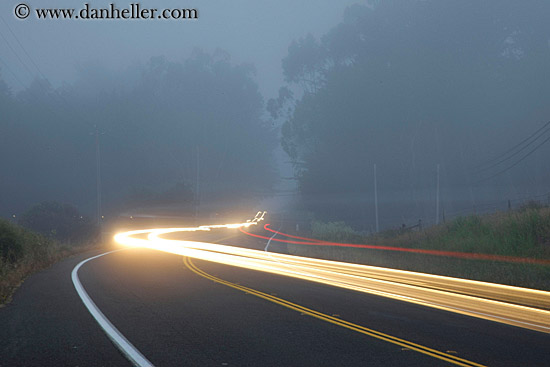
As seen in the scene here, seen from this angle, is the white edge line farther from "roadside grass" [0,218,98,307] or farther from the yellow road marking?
the yellow road marking

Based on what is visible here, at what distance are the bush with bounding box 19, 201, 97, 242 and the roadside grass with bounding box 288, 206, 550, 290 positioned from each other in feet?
120

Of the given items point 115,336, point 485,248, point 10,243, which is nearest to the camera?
point 115,336

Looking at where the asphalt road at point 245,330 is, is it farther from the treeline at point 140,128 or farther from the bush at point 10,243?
the treeline at point 140,128

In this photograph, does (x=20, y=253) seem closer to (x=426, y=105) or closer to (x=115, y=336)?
(x=115, y=336)

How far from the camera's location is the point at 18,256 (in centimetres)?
1869

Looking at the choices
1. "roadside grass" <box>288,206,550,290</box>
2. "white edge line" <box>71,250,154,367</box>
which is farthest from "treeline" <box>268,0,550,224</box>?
"white edge line" <box>71,250,154,367</box>

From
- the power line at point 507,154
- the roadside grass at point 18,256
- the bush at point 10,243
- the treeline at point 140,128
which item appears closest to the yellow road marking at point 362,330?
the roadside grass at point 18,256

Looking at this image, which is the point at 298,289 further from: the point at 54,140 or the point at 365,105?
the point at 54,140

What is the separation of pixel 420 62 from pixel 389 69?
426 cm

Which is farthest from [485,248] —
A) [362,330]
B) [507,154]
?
[507,154]

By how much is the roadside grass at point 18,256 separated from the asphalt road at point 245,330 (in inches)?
23.6

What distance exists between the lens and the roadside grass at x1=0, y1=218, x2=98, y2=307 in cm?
1452

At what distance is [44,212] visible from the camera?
5434 centimetres

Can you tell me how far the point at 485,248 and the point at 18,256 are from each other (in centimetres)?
1792
